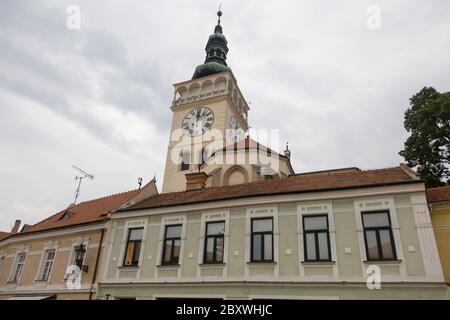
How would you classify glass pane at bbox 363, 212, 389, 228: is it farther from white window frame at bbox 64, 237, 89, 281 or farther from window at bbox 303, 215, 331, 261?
white window frame at bbox 64, 237, 89, 281

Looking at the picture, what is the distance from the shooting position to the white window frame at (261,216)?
13.9m

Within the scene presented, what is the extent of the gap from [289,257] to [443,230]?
233 inches

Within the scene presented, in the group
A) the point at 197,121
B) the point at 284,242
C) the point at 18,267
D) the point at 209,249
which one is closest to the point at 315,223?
the point at 284,242

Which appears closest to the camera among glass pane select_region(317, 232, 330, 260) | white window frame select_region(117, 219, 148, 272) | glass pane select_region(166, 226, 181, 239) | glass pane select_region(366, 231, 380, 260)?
glass pane select_region(366, 231, 380, 260)

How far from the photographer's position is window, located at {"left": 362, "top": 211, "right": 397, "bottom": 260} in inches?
495

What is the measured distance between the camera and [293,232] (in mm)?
14023

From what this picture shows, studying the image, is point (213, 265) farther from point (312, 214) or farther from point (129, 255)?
point (129, 255)

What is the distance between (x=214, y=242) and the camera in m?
15.3

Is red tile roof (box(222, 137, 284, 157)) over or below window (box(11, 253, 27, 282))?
over

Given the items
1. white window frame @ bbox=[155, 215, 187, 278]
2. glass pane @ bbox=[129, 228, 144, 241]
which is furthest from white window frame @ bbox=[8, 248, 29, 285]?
white window frame @ bbox=[155, 215, 187, 278]

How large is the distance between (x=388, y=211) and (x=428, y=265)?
89.5 inches

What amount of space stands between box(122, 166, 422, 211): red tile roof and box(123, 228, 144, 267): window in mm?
1303
